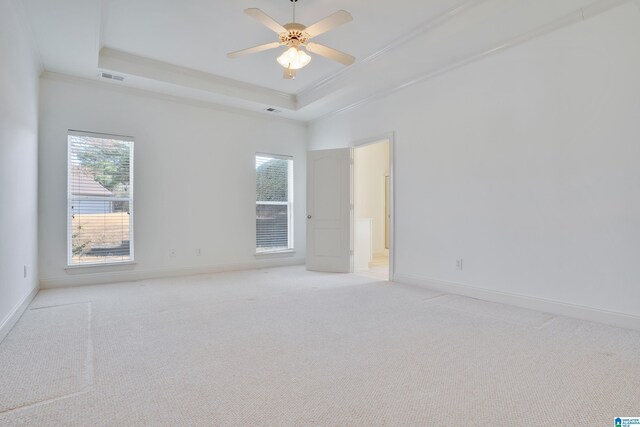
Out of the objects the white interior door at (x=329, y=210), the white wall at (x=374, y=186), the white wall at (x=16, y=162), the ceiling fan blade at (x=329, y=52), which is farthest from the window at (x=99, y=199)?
the white wall at (x=374, y=186)

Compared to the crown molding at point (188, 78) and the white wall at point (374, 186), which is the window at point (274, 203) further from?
the white wall at point (374, 186)

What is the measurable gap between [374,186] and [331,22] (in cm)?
555

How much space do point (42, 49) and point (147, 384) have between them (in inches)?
155

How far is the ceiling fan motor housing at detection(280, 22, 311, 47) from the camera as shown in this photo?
2.96 metres

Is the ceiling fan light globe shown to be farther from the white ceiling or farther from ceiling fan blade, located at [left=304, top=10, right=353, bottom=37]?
the white ceiling

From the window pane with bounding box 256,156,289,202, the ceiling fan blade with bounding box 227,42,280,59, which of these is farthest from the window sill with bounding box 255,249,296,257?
the ceiling fan blade with bounding box 227,42,280,59

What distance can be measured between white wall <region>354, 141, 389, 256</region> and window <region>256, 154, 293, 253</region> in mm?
1902

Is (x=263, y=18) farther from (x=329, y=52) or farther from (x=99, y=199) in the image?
(x=99, y=199)

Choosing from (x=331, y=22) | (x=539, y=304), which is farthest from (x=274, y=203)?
(x=539, y=304)

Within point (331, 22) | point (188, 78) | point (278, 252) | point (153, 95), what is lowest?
point (278, 252)

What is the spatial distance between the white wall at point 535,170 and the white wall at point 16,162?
420 centimetres

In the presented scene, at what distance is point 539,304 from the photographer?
3326mm

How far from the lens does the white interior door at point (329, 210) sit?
563cm

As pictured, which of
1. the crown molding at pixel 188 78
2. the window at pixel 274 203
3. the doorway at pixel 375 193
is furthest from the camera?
the doorway at pixel 375 193
